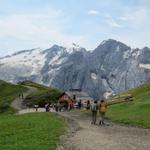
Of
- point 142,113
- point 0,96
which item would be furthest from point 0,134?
point 0,96

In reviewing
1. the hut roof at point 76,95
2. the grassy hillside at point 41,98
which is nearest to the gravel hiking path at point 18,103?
the grassy hillside at point 41,98

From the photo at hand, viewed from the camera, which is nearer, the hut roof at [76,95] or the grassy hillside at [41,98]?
the hut roof at [76,95]

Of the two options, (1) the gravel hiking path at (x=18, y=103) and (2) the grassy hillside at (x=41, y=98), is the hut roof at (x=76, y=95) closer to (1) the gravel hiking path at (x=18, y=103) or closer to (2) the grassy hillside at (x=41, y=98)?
(2) the grassy hillside at (x=41, y=98)

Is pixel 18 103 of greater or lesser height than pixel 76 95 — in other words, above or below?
below

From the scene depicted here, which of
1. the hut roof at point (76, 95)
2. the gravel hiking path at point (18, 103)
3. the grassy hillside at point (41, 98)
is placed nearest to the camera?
the hut roof at point (76, 95)

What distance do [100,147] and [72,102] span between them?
107756mm

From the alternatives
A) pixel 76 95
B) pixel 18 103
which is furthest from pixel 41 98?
pixel 76 95

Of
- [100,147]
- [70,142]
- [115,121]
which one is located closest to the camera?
[100,147]

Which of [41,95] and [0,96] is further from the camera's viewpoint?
[0,96]

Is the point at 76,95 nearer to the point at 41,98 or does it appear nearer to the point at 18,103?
the point at 41,98

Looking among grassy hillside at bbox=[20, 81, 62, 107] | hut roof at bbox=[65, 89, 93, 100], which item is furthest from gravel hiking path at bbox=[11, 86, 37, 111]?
hut roof at bbox=[65, 89, 93, 100]

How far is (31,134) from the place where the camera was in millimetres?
44938

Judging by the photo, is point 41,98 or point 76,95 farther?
point 41,98

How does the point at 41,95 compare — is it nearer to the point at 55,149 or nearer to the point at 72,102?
the point at 72,102
